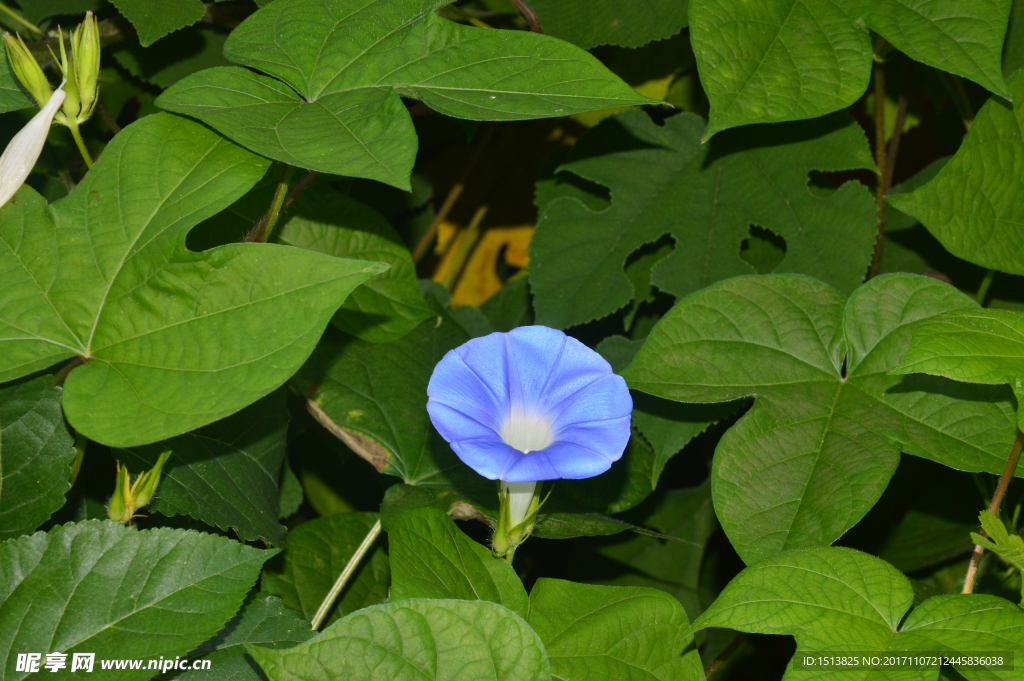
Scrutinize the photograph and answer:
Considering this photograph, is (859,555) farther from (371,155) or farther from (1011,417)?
(371,155)

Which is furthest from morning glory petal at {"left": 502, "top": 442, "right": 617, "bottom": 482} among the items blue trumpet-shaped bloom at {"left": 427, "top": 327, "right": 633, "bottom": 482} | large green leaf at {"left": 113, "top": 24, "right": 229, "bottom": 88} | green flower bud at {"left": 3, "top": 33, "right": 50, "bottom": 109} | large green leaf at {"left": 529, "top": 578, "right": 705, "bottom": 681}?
large green leaf at {"left": 113, "top": 24, "right": 229, "bottom": 88}

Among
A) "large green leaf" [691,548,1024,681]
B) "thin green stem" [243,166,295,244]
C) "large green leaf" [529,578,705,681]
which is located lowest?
"large green leaf" [529,578,705,681]

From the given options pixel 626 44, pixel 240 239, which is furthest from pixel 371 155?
pixel 626 44

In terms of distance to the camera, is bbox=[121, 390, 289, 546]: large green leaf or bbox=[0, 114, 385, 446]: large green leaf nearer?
bbox=[0, 114, 385, 446]: large green leaf

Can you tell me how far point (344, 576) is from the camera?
1.06 m

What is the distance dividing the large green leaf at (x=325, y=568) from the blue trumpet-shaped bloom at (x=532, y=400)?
0.39 meters

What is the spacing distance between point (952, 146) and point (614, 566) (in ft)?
3.55

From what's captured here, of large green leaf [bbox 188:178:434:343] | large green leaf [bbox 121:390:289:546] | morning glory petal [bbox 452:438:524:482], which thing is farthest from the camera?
large green leaf [bbox 188:178:434:343]

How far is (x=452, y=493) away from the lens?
1090 millimetres

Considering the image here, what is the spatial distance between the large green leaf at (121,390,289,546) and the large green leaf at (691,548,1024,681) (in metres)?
0.57

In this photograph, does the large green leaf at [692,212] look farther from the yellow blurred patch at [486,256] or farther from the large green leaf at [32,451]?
the large green leaf at [32,451]

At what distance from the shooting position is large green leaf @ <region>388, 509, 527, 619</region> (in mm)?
865

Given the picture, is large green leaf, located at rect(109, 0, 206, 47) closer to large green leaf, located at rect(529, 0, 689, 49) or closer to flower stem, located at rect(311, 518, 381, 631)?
large green leaf, located at rect(529, 0, 689, 49)

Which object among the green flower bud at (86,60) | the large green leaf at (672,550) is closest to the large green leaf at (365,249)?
the green flower bud at (86,60)
